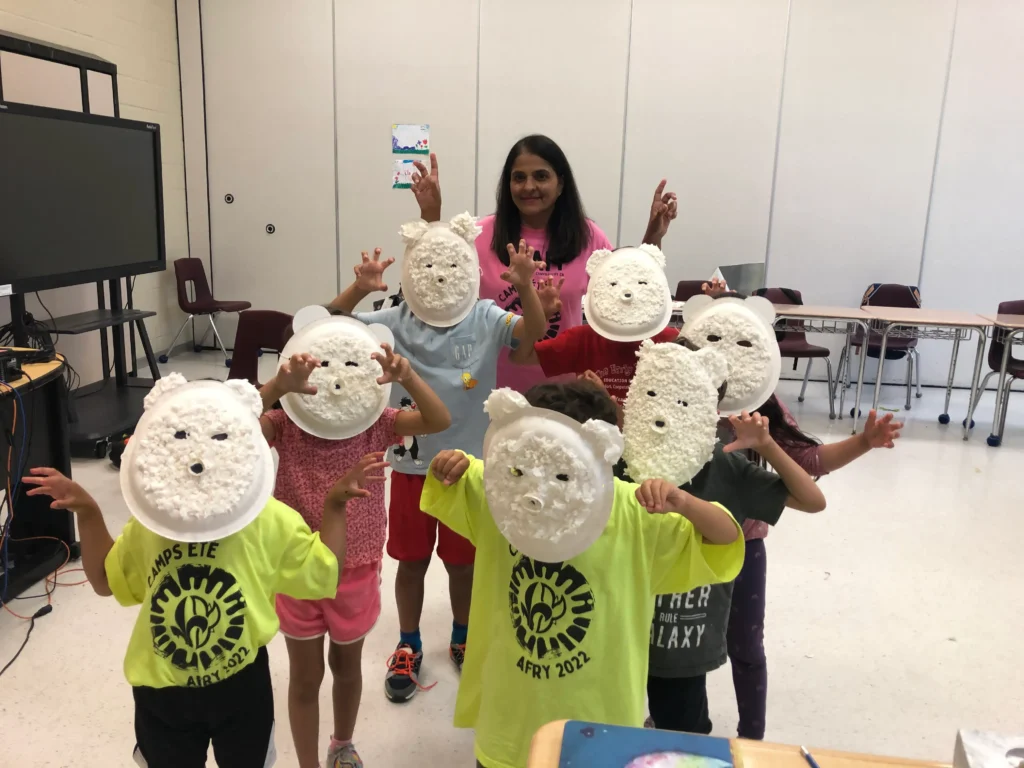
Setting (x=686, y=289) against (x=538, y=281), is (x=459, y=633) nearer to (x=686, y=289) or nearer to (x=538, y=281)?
(x=538, y=281)

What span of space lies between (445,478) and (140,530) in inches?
19.1

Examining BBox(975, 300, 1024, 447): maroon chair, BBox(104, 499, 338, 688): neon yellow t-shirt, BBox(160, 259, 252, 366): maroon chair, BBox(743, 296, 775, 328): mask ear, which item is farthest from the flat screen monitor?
BBox(975, 300, 1024, 447): maroon chair

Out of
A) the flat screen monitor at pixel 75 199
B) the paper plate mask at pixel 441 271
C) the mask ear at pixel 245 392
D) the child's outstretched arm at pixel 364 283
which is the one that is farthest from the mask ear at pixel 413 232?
the flat screen monitor at pixel 75 199

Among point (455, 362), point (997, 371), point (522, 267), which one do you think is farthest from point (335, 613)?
point (997, 371)

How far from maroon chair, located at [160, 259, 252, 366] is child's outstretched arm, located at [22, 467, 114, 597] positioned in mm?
4687

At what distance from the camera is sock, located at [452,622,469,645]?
216 cm

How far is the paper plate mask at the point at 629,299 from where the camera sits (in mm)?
1703

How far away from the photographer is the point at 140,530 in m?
1.19

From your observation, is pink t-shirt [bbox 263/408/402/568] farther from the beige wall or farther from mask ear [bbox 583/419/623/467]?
the beige wall

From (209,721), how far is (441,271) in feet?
3.36

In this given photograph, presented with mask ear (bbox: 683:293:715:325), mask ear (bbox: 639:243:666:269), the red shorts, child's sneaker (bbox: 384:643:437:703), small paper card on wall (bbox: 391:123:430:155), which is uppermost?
small paper card on wall (bbox: 391:123:430:155)

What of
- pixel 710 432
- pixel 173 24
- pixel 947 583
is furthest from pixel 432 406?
pixel 173 24

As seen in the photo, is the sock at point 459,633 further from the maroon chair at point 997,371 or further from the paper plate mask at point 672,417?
the maroon chair at point 997,371

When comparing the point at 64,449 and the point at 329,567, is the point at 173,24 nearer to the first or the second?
the point at 64,449
